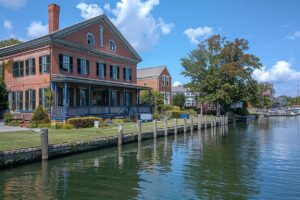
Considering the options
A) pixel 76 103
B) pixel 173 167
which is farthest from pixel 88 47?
pixel 173 167

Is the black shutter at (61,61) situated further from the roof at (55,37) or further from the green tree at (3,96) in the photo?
the green tree at (3,96)

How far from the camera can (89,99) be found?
2908 cm

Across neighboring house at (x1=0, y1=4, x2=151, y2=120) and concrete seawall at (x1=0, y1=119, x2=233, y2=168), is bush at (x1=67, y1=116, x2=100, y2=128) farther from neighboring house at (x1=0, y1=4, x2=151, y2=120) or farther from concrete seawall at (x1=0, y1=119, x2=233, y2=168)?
concrete seawall at (x1=0, y1=119, x2=233, y2=168)

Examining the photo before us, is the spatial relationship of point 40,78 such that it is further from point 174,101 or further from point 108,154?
point 174,101

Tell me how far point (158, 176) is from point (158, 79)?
159 feet

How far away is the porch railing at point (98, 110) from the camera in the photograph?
1079 inches

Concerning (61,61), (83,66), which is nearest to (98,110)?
(83,66)

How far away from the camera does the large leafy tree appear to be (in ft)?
160

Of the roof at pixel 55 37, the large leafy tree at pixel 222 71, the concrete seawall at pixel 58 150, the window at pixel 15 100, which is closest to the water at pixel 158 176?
the concrete seawall at pixel 58 150

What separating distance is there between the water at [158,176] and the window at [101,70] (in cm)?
1701

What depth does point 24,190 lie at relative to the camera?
1058 centimetres

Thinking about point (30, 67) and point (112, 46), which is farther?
point (112, 46)

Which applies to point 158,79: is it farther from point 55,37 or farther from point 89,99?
point 55,37

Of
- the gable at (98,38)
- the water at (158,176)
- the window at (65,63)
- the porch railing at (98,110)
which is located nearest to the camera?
the water at (158,176)
